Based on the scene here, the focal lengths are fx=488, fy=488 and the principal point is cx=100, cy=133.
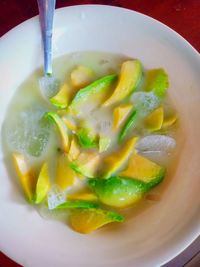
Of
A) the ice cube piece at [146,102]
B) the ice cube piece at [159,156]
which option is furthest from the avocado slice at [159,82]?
the ice cube piece at [159,156]

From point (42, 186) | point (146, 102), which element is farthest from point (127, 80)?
point (42, 186)

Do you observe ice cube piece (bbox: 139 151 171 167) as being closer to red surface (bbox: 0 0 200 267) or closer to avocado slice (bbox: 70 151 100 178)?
avocado slice (bbox: 70 151 100 178)

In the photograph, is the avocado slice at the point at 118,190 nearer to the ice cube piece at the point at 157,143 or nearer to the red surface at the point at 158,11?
the ice cube piece at the point at 157,143

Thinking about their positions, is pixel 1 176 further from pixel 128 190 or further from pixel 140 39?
pixel 140 39

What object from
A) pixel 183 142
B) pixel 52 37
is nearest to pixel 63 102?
pixel 52 37

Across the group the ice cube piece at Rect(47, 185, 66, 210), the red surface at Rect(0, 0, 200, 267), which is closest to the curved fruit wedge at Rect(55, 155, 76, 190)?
the ice cube piece at Rect(47, 185, 66, 210)
